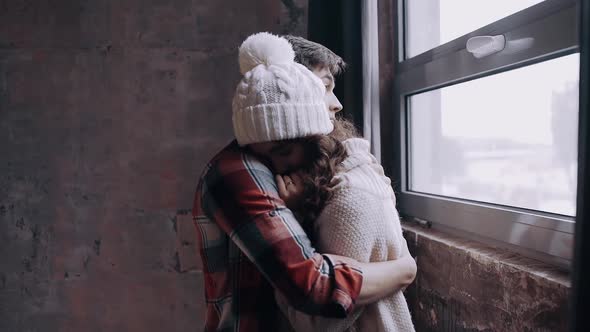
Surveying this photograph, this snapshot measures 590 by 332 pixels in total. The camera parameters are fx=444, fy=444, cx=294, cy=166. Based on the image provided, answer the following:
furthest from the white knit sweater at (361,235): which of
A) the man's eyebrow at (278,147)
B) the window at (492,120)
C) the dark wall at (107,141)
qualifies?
the dark wall at (107,141)

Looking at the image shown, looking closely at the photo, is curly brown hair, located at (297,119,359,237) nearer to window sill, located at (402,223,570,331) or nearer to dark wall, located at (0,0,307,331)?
window sill, located at (402,223,570,331)

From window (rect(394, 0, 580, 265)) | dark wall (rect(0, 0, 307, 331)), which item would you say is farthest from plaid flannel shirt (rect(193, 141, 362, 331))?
dark wall (rect(0, 0, 307, 331))

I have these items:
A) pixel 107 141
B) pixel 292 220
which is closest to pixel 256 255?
pixel 292 220

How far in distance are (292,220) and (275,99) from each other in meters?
0.23

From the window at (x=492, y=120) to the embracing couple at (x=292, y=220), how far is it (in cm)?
39

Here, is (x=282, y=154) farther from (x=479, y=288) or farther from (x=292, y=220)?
(x=479, y=288)

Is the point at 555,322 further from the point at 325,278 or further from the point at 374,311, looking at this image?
the point at 325,278

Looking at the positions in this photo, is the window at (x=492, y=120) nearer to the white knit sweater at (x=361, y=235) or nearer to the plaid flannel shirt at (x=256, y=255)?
the white knit sweater at (x=361, y=235)

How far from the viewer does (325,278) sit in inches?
32.1

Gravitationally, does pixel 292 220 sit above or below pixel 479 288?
above

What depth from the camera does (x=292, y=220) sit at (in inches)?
33.2

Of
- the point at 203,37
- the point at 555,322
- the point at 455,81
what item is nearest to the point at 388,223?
the point at 555,322

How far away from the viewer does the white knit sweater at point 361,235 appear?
0.88 meters

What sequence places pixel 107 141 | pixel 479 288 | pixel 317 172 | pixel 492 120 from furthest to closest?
pixel 107 141 → pixel 492 120 → pixel 479 288 → pixel 317 172
